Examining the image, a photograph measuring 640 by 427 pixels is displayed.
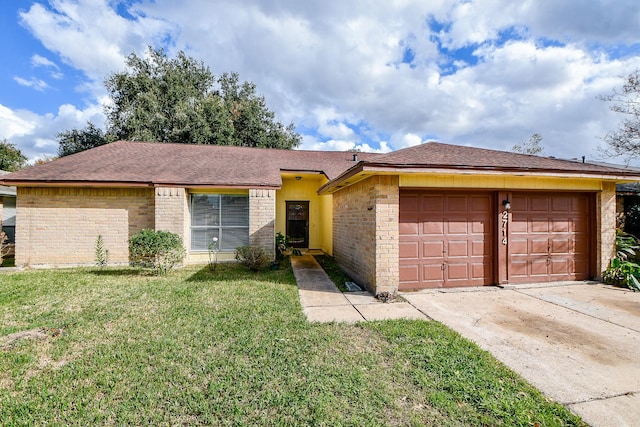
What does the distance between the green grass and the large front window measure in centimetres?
465

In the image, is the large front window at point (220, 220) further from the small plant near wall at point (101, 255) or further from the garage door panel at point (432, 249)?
the garage door panel at point (432, 249)

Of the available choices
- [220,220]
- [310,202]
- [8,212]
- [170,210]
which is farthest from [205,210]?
[8,212]

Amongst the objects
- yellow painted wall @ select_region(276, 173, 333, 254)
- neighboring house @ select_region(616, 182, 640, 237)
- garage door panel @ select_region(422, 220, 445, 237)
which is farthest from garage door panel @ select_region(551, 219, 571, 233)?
yellow painted wall @ select_region(276, 173, 333, 254)

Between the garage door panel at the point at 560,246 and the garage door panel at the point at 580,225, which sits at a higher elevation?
the garage door panel at the point at 580,225

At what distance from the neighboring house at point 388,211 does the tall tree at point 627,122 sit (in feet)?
31.9

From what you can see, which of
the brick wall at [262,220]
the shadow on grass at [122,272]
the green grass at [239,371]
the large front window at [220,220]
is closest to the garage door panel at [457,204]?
the green grass at [239,371]

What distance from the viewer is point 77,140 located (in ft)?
66.9

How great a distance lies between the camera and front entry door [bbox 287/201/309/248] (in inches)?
523

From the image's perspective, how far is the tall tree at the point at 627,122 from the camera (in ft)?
40.9

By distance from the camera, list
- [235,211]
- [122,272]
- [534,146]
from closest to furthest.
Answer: [122,272] < [235,211] < [534,146]

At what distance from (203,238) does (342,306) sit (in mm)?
6539

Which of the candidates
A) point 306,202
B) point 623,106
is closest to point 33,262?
point 306,202

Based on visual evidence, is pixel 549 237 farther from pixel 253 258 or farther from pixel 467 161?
pixel 253 258

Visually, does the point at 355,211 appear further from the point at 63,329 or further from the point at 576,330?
the point at 63,329
